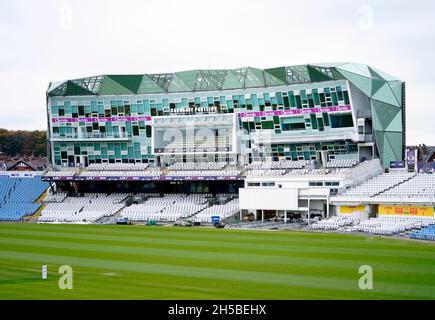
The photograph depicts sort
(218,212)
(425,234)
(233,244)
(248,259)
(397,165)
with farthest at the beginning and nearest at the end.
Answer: (397,165) → (218,212) → (425,234) → (233,244) → (248,259)

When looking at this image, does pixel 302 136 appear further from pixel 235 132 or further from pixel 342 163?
pixel 235 132

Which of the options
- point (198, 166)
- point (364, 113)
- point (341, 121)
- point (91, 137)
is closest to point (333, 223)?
point (341, 121)

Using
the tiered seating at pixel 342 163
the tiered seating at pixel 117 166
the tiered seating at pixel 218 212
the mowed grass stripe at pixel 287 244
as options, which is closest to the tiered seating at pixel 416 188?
the tiered seating at pixel 342 163

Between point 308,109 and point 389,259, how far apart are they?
117 feet

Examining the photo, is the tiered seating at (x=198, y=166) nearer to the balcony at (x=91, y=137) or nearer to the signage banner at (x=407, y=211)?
the balcony at (x=91, y=137)

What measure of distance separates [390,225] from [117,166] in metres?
37.5

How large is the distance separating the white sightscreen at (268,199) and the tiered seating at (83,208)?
15660 millimetres

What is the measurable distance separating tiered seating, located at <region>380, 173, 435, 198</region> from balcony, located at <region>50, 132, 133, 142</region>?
3371 centimetres

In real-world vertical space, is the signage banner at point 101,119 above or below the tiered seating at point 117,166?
above

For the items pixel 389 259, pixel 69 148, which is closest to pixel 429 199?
pixel 389 259

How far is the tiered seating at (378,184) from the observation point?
2222 inches

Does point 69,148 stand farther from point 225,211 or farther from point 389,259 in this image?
point 389,259

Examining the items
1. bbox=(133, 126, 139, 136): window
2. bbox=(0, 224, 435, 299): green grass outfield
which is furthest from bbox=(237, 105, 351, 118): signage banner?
bbox=(0, 224, 435, 299): green grass outfield

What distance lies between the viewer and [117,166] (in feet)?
249
